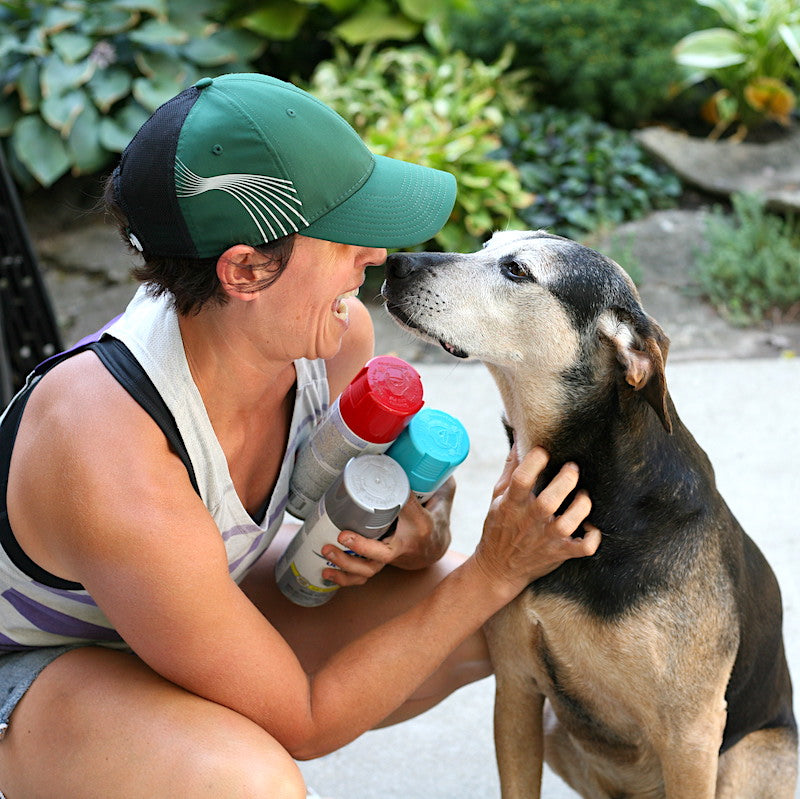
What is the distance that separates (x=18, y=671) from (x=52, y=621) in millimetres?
127

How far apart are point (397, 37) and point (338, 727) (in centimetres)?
582

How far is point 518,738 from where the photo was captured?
2.37m

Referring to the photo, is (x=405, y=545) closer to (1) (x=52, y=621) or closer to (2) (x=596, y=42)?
(1) (x=52, y=621)

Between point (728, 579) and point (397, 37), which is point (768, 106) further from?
point (728, 579)

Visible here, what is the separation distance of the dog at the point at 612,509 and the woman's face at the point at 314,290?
0.47 feet

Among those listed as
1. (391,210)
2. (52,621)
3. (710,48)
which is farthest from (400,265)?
(710,48)

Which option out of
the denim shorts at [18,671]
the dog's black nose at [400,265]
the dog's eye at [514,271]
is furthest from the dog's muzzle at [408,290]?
the denim shorts at [18,671]

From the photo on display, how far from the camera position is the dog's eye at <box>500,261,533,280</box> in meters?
2.15

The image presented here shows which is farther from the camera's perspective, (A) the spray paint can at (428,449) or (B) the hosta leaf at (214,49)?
(B) the hosta leaf at (214,49)

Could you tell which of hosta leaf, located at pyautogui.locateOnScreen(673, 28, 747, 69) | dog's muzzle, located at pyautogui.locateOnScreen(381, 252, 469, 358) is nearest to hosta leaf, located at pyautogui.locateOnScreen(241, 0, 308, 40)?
hosta leaf, located at pyautogui.locateOnScreen(673, 28, 747, 69)

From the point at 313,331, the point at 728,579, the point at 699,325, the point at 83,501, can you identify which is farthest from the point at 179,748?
the point at 699,325

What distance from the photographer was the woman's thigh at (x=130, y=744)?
6.25 feet

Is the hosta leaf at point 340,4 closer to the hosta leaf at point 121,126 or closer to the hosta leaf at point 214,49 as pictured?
the hosta leaf at point 214,49

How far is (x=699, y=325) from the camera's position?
5.52m
